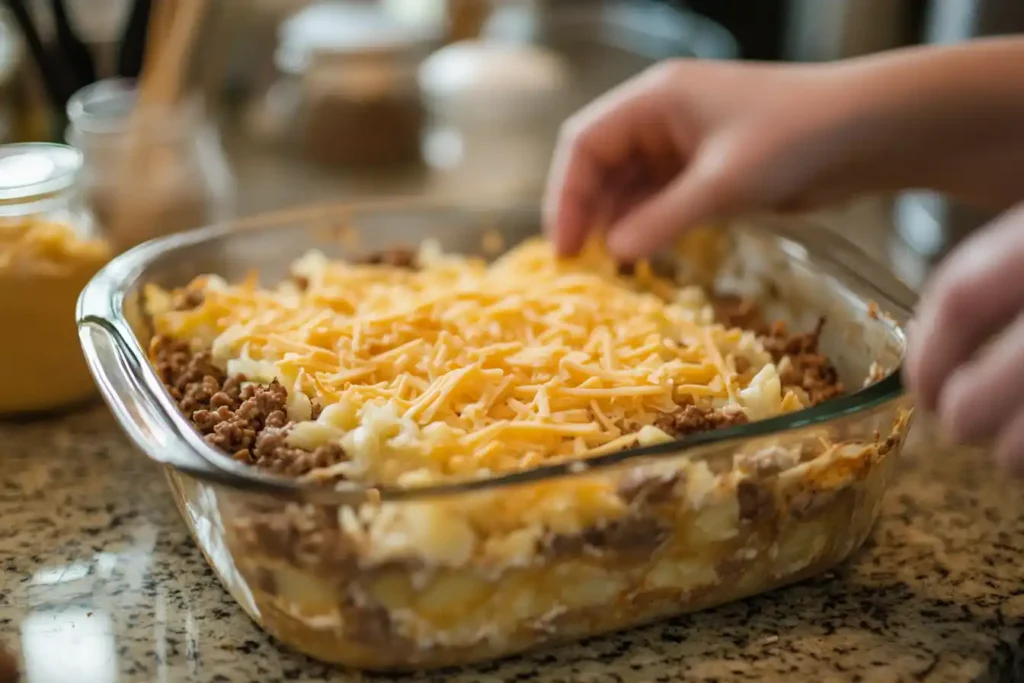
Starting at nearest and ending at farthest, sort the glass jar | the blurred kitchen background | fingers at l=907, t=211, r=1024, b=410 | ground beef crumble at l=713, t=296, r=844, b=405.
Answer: fingers at l=907, t=211, r=1024, b=410 < ground beef crumble at l=713, t=296, r=844, b=405 < the glass jar < the blurred kitchen background

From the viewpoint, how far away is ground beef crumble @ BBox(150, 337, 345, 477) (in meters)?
0.65

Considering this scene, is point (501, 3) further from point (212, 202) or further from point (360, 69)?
point (212, 202)

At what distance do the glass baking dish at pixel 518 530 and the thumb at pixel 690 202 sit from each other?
0.21 m

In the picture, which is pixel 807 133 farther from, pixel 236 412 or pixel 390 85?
pixel 390 85

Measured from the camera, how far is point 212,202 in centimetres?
119

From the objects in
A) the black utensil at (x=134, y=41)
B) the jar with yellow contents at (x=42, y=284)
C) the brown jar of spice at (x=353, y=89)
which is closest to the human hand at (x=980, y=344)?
the jar with yellow contents at (x=42, y=284)

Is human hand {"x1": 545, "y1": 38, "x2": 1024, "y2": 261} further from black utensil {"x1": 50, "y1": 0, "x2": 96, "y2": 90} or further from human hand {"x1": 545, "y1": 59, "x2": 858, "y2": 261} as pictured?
black utensil {"x1": 50, "y1": 0, "x2": 96, "y2": 90}

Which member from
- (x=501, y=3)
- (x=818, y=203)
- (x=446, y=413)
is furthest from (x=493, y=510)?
(x=501, y=3)

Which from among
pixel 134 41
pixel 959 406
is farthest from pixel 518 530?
pixel 134 41

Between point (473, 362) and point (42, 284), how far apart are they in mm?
395

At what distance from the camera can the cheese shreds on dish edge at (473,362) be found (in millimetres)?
665

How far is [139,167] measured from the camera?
3.62 feet

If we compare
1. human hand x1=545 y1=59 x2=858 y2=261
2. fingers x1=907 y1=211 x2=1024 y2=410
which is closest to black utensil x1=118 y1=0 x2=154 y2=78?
human hand x1=545 y1=59 x2=858 y2=261

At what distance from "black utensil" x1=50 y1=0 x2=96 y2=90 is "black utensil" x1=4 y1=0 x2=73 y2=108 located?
10 millimetres
